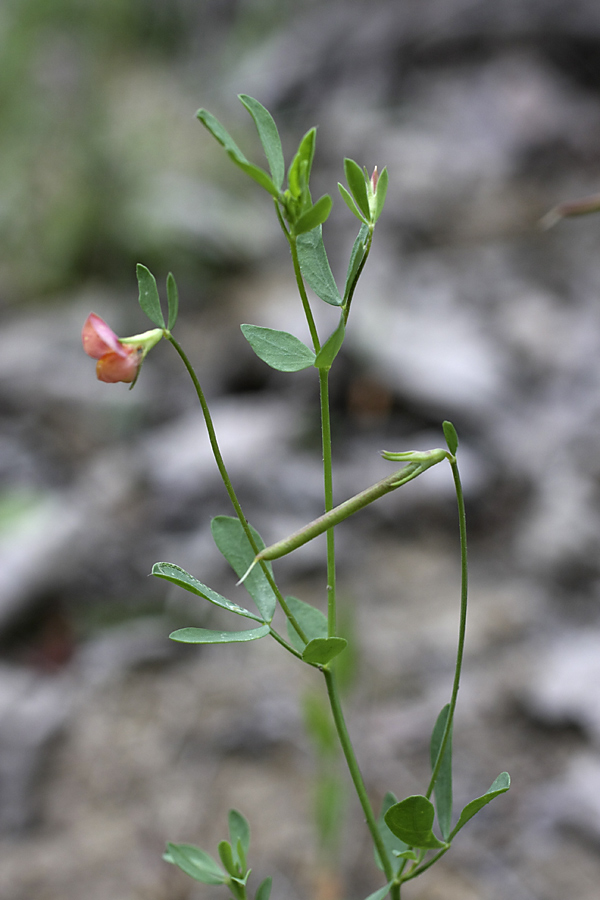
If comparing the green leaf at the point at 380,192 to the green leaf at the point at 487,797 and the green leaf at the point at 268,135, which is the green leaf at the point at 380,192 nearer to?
the green leaf at the point at 268,135

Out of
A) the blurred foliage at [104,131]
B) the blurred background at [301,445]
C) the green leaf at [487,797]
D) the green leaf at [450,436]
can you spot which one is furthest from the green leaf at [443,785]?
the blurred foliage at [104,131]

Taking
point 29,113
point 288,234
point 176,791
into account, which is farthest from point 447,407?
point 29,113

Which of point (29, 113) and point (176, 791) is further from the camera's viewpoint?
point (29, 113)

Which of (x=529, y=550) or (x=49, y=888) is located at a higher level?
(x=49, y=888)

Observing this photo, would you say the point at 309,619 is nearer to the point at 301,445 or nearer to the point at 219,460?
the point at 219,460

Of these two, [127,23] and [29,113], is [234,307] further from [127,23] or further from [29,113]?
[127,23]

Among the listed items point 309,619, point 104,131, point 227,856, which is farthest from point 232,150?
point 104,131
